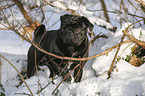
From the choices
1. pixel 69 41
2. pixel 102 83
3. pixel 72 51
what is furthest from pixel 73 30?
pixel 102 83

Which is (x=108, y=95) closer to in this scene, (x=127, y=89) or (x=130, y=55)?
(x=127, y=89)

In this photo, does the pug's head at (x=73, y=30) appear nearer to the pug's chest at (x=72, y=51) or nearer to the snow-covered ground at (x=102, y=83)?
the pug's chest at (x=72, y=51)

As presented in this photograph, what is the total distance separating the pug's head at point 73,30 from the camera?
219cm

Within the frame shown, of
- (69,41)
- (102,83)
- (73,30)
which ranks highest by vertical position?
(73,30)

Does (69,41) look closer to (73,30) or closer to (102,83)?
(73,30)

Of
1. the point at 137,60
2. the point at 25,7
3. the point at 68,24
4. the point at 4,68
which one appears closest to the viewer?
the point at 68,24

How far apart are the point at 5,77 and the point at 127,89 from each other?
7.11ft

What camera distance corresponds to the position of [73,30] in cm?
220

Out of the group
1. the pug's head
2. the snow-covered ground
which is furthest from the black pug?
the snow-covered ground

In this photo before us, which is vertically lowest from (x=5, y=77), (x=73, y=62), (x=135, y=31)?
(x=5, y=77)

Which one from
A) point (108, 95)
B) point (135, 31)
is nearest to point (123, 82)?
point (108, 95)

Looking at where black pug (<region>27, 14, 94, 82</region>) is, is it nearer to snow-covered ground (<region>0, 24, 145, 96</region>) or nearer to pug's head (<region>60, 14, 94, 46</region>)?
pug's head (<region>60, 14, 94, 46</region>)

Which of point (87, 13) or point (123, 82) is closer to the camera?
point (123, 82)

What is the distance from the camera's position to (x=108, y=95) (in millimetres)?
1595
